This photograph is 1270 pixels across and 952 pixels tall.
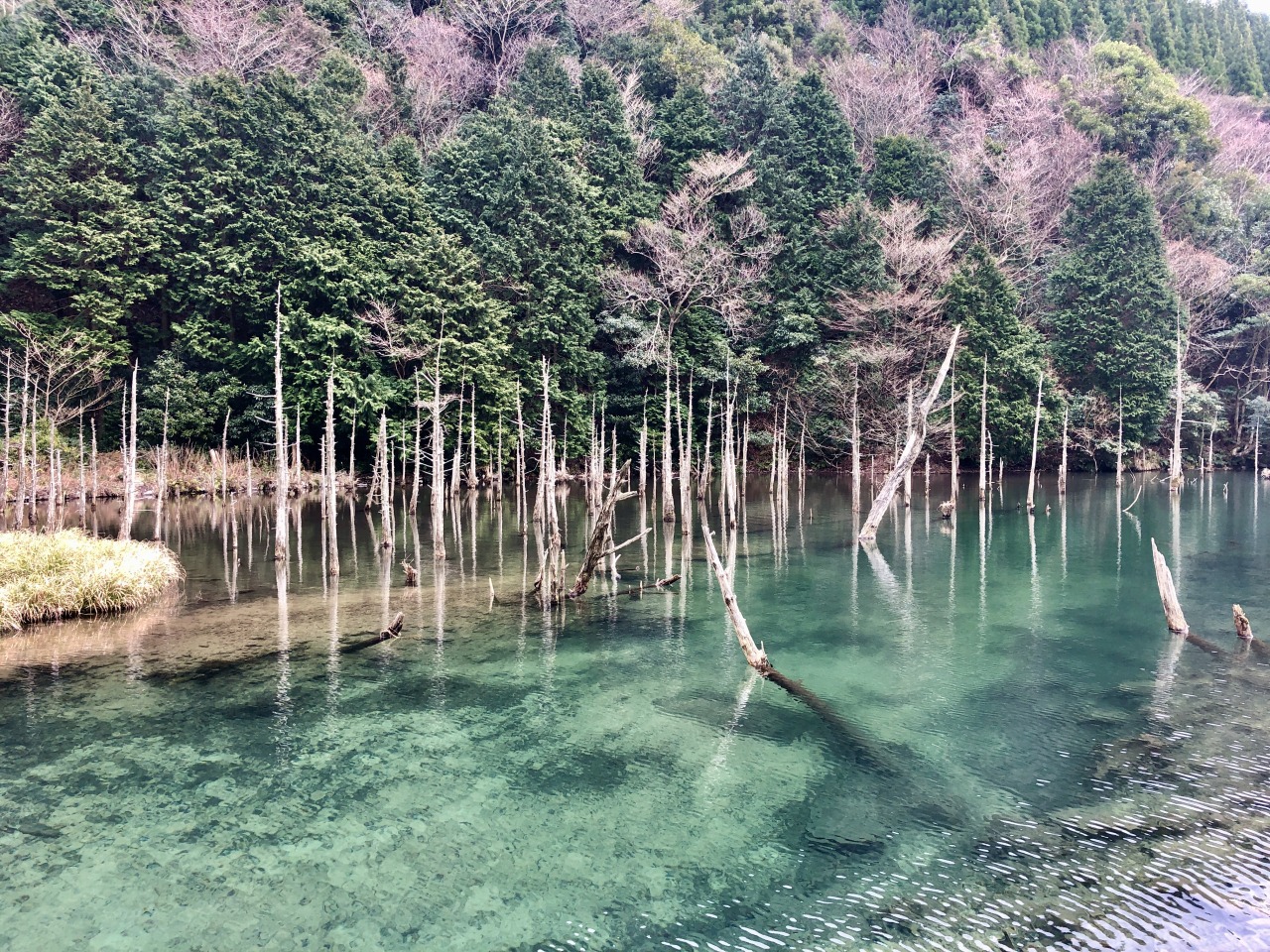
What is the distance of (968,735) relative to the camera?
374 inches

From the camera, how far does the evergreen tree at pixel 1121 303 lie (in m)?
41.4

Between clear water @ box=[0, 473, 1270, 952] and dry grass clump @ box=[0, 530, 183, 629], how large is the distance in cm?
50

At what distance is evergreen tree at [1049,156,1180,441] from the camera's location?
4138cm

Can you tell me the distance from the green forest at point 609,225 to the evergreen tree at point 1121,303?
0.53 ft

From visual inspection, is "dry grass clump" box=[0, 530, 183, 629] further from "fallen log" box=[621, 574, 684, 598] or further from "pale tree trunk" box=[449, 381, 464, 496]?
"pale tree trunk" box=[449, 381, 464, 496]

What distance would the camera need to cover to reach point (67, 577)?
14328 millimetres

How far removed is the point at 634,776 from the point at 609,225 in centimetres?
3592

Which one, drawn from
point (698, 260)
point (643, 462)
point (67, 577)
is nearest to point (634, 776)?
point (67, 577)

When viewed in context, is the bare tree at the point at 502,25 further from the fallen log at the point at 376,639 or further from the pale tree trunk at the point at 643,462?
the fallen log at the point at 376,639

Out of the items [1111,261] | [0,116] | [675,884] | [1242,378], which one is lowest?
[675,884]

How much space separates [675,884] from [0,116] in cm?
4099

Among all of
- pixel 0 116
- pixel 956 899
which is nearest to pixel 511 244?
pixel 0 116

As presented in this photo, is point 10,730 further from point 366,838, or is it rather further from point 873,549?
point 873,549

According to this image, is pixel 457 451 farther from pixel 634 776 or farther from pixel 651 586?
pixel 634 776
